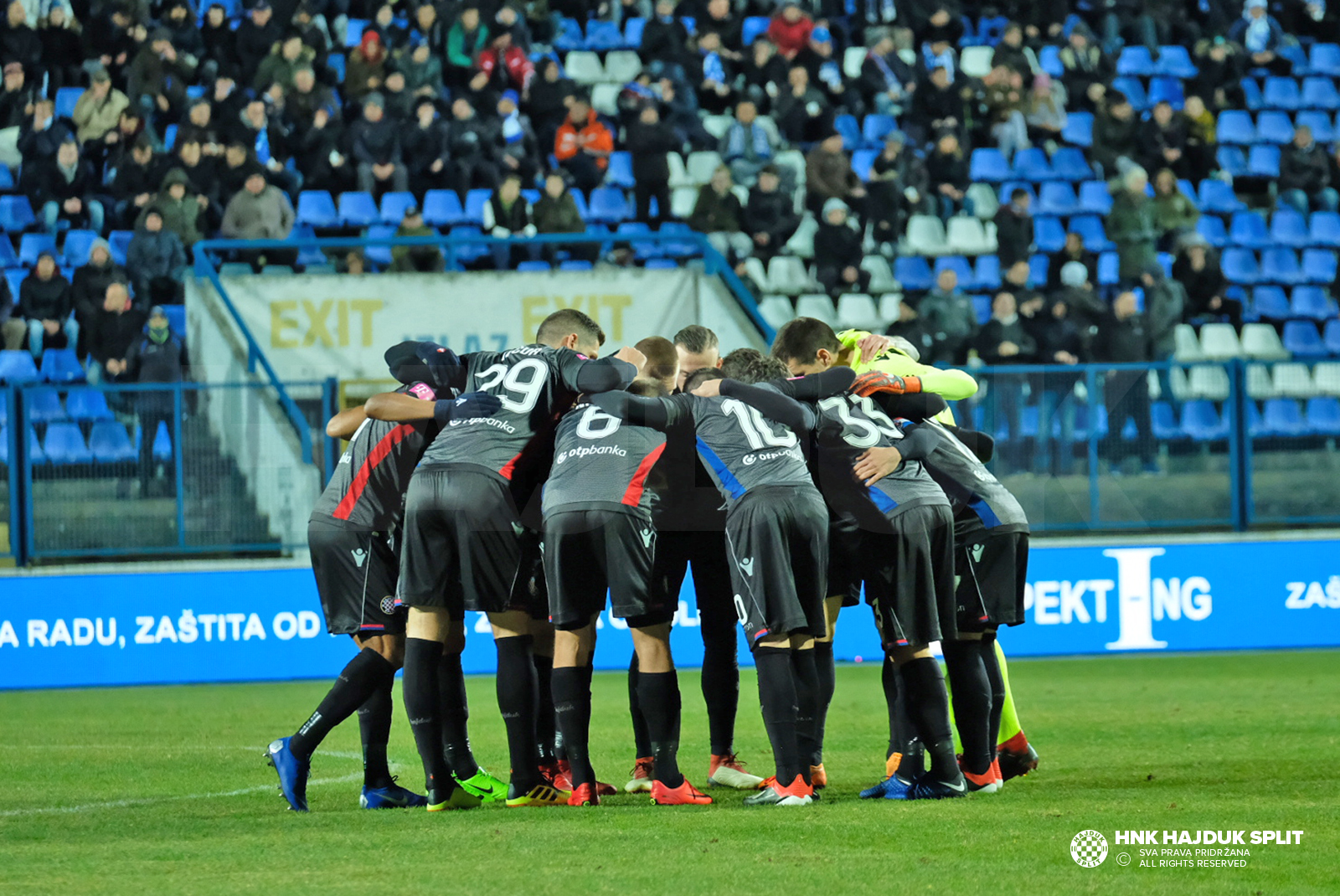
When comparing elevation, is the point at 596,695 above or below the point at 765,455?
below

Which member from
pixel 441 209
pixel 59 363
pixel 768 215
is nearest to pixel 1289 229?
pixel 768 215

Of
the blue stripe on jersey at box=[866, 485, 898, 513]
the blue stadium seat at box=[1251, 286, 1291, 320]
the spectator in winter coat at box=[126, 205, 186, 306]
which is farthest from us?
the blue stadium seat at box=[1251, 286, 1291, 320]

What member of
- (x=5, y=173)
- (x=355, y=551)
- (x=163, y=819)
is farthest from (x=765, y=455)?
(x=5, y=173)

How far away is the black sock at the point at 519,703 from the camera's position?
6902 millimetres

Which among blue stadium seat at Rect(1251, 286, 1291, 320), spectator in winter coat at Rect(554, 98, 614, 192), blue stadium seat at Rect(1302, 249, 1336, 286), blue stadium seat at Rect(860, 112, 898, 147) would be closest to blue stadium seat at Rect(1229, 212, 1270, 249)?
blue stadium seat at Rect(1302, 249, 1336, 286)

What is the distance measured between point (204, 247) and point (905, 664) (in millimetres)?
10889

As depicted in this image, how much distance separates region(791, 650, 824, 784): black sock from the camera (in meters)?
6.88

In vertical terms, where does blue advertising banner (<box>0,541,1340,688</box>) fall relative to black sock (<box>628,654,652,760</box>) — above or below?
below

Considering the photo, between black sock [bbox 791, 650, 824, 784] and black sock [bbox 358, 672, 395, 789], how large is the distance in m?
1.73

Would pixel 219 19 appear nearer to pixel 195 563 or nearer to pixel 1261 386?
pixel 195 563

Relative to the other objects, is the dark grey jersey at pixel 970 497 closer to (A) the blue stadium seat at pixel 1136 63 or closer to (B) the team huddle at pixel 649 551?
(B) the team huddle at pixel 649 551

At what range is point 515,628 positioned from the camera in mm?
7008

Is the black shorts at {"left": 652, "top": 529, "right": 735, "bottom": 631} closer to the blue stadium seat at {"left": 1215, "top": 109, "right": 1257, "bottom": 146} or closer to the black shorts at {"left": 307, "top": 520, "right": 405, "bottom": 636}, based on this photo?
the black shorts at {"left": 307, "top": 520, "right": 405, "bottom": 636}

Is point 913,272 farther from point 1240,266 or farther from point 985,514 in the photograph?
point 985,514
